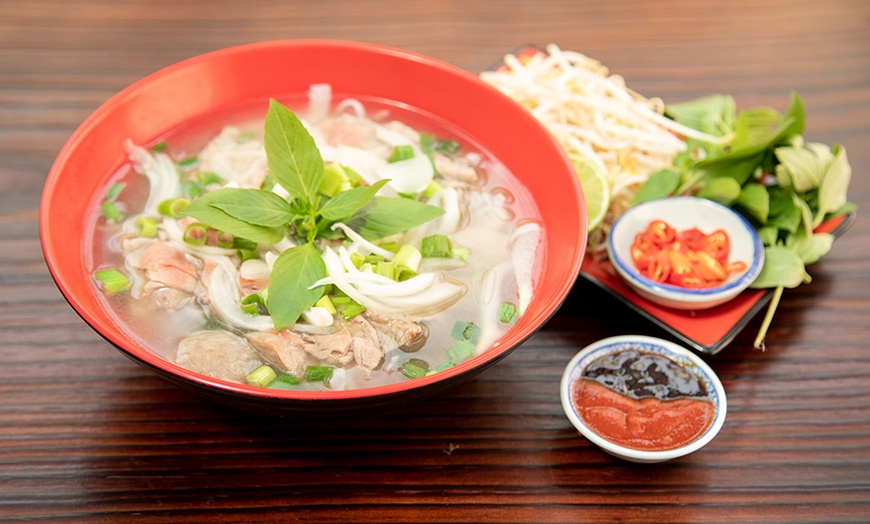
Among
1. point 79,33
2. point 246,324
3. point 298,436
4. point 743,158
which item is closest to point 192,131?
point 246,324

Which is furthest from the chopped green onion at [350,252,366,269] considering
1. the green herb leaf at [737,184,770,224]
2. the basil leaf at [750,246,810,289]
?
the green herb leaf at [737,184,770,224]

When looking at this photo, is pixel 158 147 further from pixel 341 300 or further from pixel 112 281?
pixel 341 300

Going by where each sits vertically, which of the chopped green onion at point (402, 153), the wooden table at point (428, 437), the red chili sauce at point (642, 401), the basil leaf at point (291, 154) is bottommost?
the wooden table at point (428, 437)

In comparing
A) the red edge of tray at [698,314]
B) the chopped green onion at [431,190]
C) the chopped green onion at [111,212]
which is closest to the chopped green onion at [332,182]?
the chopped green onion at [431,190]

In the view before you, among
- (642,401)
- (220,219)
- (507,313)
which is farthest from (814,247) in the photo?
(220,219)

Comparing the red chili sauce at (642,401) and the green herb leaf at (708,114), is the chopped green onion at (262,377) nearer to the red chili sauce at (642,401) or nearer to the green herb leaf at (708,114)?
the red chili sauce at (642,401)

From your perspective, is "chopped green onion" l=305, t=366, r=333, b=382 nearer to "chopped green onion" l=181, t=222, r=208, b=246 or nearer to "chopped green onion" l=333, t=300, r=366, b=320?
"chopped green onion" l=333, t=300, r=366, b=320
